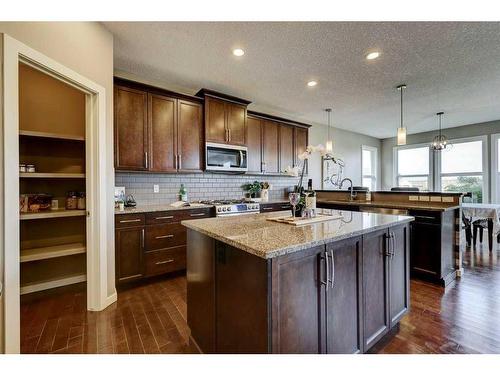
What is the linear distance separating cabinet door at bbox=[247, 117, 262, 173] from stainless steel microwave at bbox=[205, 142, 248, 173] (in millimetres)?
223

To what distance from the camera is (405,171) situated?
710 centimetres

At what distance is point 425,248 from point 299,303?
2499mm

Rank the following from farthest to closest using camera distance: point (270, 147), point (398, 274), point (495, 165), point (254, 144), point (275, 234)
Result: point (495, 165)
point (270, 147)
point (254, 144)
point (398, 274)
point (275, 234)

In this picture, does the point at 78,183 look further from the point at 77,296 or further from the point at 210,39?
the point at 210,39

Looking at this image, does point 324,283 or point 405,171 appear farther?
point 405,171

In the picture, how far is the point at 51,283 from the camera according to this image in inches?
99.5

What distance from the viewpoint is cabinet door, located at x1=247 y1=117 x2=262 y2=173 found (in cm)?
409

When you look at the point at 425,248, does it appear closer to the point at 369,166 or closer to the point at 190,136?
the point at 190,136

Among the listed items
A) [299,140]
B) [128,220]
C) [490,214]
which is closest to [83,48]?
[128,220]

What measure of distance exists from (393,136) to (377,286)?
6.83m

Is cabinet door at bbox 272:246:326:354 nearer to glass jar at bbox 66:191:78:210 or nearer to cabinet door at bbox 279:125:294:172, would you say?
glass jar at bbox 66:191:78:210

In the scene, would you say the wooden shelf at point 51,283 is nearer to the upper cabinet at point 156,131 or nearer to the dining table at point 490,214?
the upper cabinet at point 156,131
